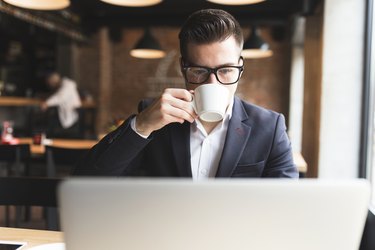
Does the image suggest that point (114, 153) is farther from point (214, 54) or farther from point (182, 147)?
point (214, 54)

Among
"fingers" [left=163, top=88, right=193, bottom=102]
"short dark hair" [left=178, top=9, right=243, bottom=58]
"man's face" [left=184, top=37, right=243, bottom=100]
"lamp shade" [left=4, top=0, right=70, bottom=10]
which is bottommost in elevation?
"fingers" [left=163, top=88, right=193, bottom=102]

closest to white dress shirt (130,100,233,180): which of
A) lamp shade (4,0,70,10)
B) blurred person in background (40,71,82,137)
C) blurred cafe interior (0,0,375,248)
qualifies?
blurred cafe interior (0,0,375,248)

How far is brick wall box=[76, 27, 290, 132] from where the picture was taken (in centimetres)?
809

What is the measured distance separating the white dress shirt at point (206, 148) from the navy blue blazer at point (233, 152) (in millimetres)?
26

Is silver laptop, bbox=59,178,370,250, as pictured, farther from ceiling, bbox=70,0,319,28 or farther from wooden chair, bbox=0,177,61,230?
ceiling, bbox=70,0,319,28

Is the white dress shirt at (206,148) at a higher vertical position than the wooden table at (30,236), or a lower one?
higher

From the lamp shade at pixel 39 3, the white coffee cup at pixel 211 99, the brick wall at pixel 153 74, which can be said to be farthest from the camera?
the brick wall at pixel 153 74

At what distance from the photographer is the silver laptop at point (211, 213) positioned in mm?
506

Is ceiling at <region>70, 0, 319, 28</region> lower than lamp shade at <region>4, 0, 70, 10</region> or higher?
higher

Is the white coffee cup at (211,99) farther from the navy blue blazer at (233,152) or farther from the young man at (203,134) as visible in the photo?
the navy blue blazer at (233,152)

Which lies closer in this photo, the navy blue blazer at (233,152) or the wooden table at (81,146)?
the navy blue blazer at (233,152)

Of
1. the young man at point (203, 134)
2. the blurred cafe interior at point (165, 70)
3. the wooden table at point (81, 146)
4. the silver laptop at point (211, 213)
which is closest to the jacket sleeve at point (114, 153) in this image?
the young man at point (203, 134)

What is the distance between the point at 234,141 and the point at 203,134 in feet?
0.37

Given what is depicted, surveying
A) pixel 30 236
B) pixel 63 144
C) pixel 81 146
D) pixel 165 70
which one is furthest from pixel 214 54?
pixel 165 70
